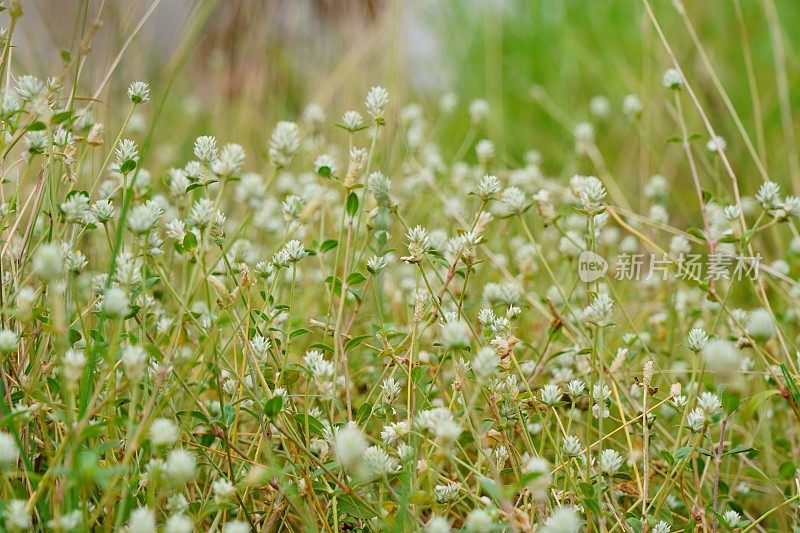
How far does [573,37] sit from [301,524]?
7.53 feet

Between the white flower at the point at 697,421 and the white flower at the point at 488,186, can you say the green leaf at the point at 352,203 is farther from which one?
the white flower at the point at 697,421

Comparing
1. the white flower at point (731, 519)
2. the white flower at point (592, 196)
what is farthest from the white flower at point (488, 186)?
the white flower at point (731, 519)

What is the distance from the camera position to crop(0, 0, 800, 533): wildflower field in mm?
935

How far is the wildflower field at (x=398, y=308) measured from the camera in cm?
93

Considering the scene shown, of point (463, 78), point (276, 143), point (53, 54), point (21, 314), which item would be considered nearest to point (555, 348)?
point (276, 143)

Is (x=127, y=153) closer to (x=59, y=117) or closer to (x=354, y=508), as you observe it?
(x=59, y=117)

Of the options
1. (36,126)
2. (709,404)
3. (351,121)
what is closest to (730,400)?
(709,404)

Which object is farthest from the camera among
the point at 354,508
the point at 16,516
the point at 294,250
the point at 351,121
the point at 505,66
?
the point at 505,66

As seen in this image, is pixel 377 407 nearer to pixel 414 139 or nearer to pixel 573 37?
pixel 414 139

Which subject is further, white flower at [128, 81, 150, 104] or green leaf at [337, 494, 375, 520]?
white flower at [128, 81, 150, 104]

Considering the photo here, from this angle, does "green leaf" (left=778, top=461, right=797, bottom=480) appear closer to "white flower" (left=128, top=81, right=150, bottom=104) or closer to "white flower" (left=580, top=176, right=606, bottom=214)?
"white flower" (left=580, top=176, right=606, bottom=214)

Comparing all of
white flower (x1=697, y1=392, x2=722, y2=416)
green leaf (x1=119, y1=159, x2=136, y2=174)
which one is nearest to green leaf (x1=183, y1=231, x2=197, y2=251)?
green leaf (x1=119, y1=159, x2=136, y2=174)

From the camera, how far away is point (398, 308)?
161 centimetres

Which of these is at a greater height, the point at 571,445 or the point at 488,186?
the point at 488,186
